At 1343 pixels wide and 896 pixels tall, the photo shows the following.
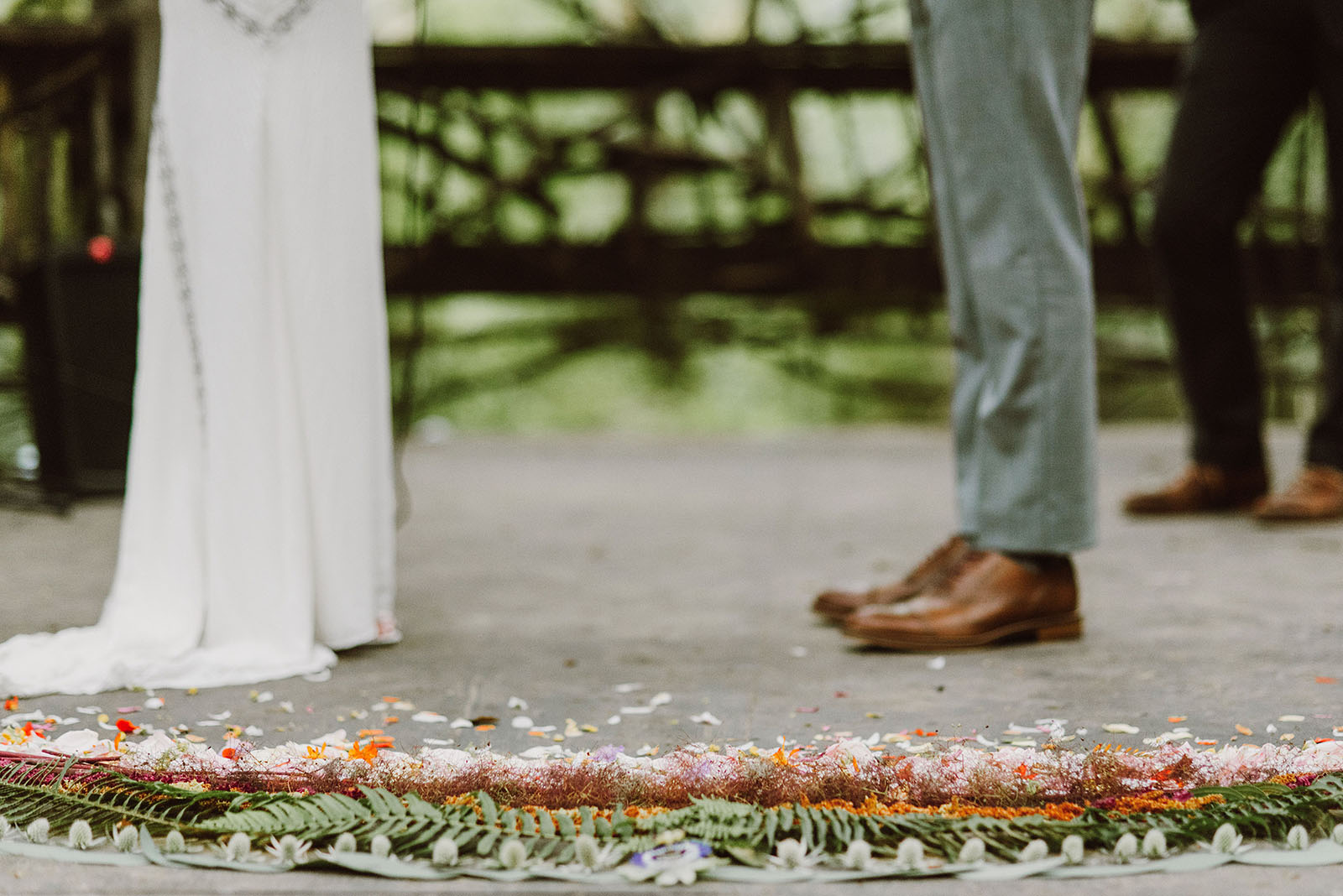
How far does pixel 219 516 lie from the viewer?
1.77 m

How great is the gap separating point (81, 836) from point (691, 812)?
0.52m

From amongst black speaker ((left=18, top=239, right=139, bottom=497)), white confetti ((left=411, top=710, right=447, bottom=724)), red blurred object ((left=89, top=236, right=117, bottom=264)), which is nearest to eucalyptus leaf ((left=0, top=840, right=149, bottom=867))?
white confetti ((left=411, top=710, right=447, bottom=724))

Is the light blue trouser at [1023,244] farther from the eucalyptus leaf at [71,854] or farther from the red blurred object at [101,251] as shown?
the red blurred object at [101,251]

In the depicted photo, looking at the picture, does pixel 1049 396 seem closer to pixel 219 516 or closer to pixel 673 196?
pixel 219 516

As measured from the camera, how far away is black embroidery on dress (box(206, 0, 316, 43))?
1726mm

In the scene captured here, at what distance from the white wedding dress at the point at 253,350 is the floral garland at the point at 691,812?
1.61 ft

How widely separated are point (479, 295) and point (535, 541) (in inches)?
100

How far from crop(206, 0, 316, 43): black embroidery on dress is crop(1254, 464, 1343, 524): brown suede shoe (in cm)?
212

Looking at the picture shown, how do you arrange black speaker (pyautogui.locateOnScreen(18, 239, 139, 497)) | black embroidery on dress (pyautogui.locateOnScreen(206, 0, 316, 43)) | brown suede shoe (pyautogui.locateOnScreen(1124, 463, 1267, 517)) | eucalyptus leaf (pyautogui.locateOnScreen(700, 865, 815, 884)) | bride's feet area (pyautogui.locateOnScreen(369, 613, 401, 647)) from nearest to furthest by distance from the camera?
eucalyptus leaf (pyautogui.locateOnScreen(700, 865, 815, 884))
black embroidery on dress (pyautogui.locateOnScreen(206, 0, 316, 43))
bride's feet area (pyautogui.locateOnScreen(369, 613, 401, 647))
brown suede shoe (pyautogui.locateOnScreen(1124, 463, 1267, 517))
black speaker (pyautogui.locateOnScreen(18, 239, 139, 497))


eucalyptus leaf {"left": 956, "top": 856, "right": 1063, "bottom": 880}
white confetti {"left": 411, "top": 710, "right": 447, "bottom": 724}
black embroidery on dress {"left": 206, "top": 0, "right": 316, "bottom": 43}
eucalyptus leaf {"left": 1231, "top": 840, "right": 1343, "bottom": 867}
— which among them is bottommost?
eucalyptus leaf {"left": 1231, "top": 840, "right": 1343, "bottom": 867}

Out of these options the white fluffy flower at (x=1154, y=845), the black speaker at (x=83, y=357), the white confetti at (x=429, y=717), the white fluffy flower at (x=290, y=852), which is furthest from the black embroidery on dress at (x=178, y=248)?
the black speaker at (x=83, y=357)

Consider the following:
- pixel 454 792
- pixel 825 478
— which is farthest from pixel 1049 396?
pixel 825 478

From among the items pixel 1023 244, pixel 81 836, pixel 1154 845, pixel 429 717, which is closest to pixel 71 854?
pixel 81 836

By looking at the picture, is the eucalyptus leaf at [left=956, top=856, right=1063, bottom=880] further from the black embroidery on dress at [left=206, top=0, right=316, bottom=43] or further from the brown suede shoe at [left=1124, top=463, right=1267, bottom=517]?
the brown suede shoe at [left=1124, top=463, right=1267, bottom=517]
